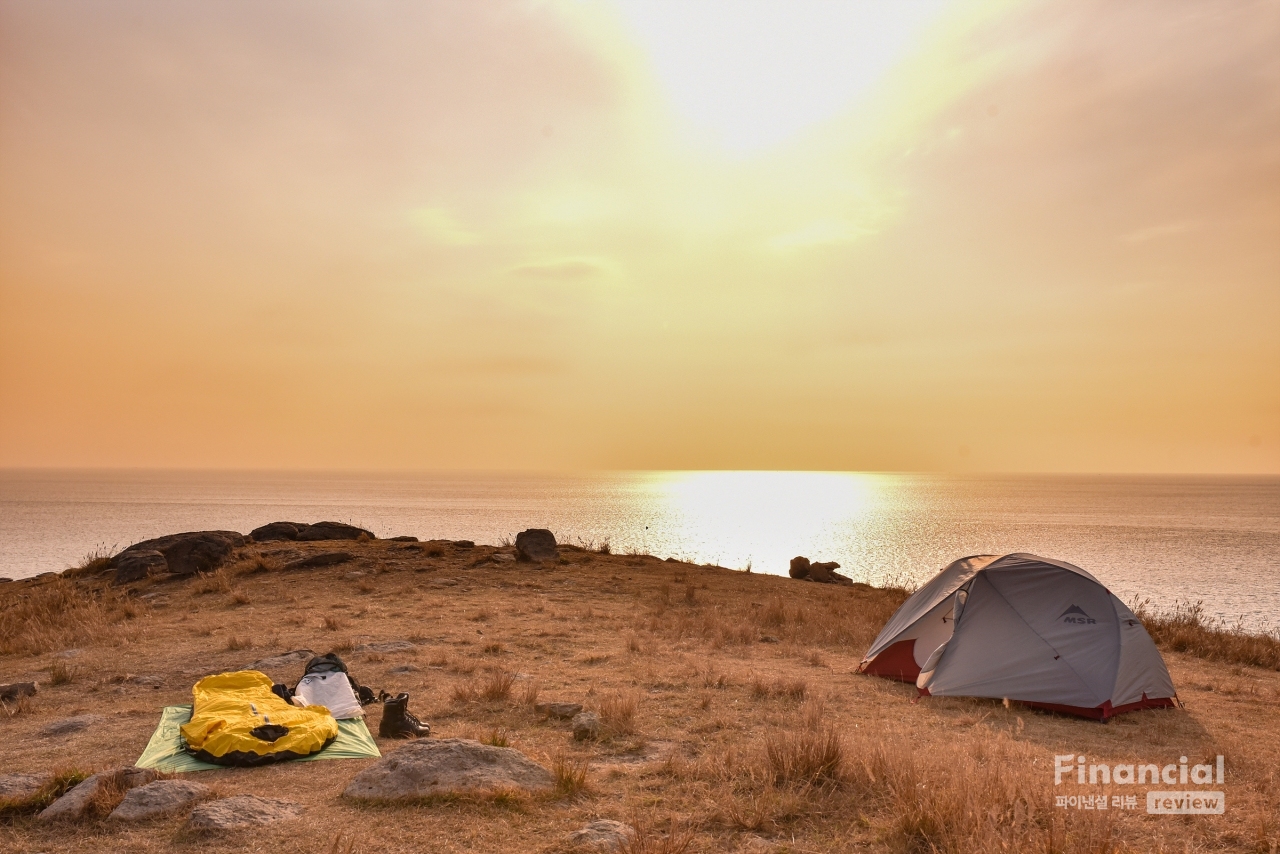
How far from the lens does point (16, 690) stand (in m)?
9.99

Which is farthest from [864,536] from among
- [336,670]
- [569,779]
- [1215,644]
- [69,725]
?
[69,725]

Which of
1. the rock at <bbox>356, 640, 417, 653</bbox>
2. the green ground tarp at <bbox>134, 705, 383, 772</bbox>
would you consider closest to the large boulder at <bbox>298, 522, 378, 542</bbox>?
the rock at <bbox>356, 640, 417, 653</bbox>

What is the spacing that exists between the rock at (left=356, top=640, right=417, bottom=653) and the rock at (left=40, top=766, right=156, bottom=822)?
6102 mm

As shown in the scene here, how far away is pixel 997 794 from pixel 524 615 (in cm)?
1255

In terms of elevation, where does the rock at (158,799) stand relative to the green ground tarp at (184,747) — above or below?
above

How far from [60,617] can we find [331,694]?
10786mm

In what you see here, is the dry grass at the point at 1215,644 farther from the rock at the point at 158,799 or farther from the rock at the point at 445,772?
the rock at the point at 158,799

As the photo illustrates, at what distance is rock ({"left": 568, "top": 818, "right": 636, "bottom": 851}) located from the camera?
5.61 meters

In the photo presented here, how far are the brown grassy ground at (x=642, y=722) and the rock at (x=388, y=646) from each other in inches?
8.0

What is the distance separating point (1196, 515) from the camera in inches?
4695

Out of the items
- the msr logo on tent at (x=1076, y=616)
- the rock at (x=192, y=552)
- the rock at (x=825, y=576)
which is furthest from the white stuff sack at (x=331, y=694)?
the rock at (x=825, y=576)

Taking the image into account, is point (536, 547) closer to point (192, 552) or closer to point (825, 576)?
point (192, 552)

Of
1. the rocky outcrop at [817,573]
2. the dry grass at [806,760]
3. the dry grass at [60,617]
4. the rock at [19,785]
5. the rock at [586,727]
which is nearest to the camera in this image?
the rock at [19,785]

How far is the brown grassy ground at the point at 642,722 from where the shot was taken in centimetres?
584
